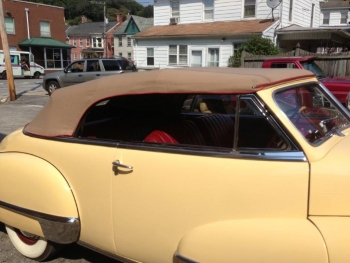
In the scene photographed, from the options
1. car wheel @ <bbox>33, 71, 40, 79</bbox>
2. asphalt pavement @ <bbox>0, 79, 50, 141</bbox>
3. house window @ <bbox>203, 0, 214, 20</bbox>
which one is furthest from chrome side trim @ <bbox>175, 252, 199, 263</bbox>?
car wheel @ <bbox>33, 71, 40, 79</bbox>

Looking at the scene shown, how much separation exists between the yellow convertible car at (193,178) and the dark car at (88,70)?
12.2m

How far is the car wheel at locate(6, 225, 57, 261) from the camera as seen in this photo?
9.32 ft

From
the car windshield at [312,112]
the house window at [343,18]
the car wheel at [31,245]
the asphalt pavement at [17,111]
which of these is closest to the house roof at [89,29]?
the house window at [343,18]

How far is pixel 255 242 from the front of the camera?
184 centimetres

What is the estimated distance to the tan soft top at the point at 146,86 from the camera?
2.06 metres

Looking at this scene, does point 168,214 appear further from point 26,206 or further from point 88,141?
point 26,206

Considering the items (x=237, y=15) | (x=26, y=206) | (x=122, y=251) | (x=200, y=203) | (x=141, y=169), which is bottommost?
(x=122, y=251)

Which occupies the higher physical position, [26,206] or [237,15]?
[237,15]

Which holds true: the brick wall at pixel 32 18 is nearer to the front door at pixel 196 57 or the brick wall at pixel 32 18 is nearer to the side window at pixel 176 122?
the front door at pixel 196 57

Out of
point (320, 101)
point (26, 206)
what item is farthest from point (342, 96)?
point (26, 206)

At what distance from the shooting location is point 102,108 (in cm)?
326

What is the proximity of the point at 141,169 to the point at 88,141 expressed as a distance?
531 mm

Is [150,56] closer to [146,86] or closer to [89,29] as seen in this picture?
[146,86]

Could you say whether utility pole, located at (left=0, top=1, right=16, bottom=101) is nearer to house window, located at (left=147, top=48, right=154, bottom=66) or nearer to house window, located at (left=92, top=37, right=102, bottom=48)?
house window, located at (left=147, top=48, right=154, bottom=66)
